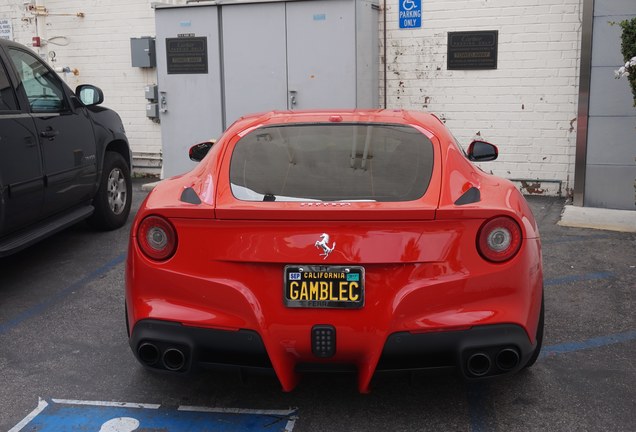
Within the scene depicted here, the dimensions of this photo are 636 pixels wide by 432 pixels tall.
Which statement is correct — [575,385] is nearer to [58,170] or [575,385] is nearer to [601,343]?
[601,343]

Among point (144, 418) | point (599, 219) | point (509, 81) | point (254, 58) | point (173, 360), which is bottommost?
point (144, 418)

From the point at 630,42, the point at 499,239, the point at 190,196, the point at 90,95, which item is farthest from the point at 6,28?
the point at 499,239

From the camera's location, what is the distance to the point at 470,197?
3.23 m

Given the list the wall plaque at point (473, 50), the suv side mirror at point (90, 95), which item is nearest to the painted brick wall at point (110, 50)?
the suv side mirror at point (90, 95)

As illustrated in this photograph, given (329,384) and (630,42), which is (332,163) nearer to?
(329,384)

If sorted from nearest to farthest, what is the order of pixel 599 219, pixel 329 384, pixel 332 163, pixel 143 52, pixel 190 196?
1. pixel 190 196
2. pixel 332 163
3. pixel 329 384
4. pixel 599 219
5. pixel 143 52

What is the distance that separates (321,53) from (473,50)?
193cm

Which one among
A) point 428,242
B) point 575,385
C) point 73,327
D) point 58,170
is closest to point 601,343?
point 575,385

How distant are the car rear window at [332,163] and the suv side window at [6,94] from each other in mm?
2505

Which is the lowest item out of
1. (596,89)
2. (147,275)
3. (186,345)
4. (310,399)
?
(310,399)

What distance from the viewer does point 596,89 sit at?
26.0 ft

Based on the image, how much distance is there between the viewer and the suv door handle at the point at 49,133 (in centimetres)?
566

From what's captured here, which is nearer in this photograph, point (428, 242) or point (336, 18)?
point (428, 242)

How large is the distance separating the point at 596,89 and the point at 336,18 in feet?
10.2
